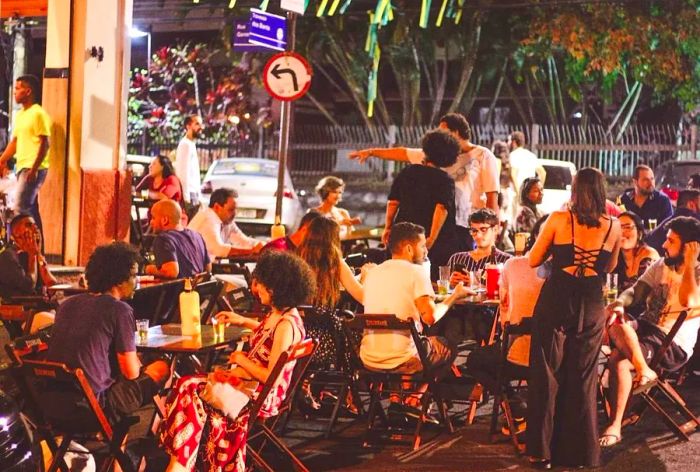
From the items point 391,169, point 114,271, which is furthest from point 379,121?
point 114,271

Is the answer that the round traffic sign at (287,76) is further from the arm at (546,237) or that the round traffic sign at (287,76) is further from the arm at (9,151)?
the arm at (546,237)

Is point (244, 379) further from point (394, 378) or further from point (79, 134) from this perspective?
point (79, 134)

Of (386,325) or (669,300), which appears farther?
(669,300)

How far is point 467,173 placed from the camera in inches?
416

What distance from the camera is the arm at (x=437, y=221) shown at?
9.85m

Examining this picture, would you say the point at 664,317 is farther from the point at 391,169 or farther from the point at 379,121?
the point at 379,121

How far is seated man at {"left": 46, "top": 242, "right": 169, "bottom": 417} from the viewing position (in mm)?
6059

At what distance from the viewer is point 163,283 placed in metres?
8.66

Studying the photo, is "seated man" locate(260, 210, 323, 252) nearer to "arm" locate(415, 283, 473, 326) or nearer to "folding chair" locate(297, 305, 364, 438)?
"folding chair" locate(297, 305, 364, 438)

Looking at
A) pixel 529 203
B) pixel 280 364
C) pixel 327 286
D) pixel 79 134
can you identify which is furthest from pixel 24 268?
pixel 529 203

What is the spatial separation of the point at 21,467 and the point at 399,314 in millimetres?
3164

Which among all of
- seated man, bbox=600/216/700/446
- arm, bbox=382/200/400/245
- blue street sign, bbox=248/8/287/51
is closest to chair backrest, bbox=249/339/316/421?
seated man, bbox=600/216/700/446

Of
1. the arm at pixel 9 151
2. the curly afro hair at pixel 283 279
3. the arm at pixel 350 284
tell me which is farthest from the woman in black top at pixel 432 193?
the arm at pixel 9 151

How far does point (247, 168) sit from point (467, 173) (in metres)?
11.3
